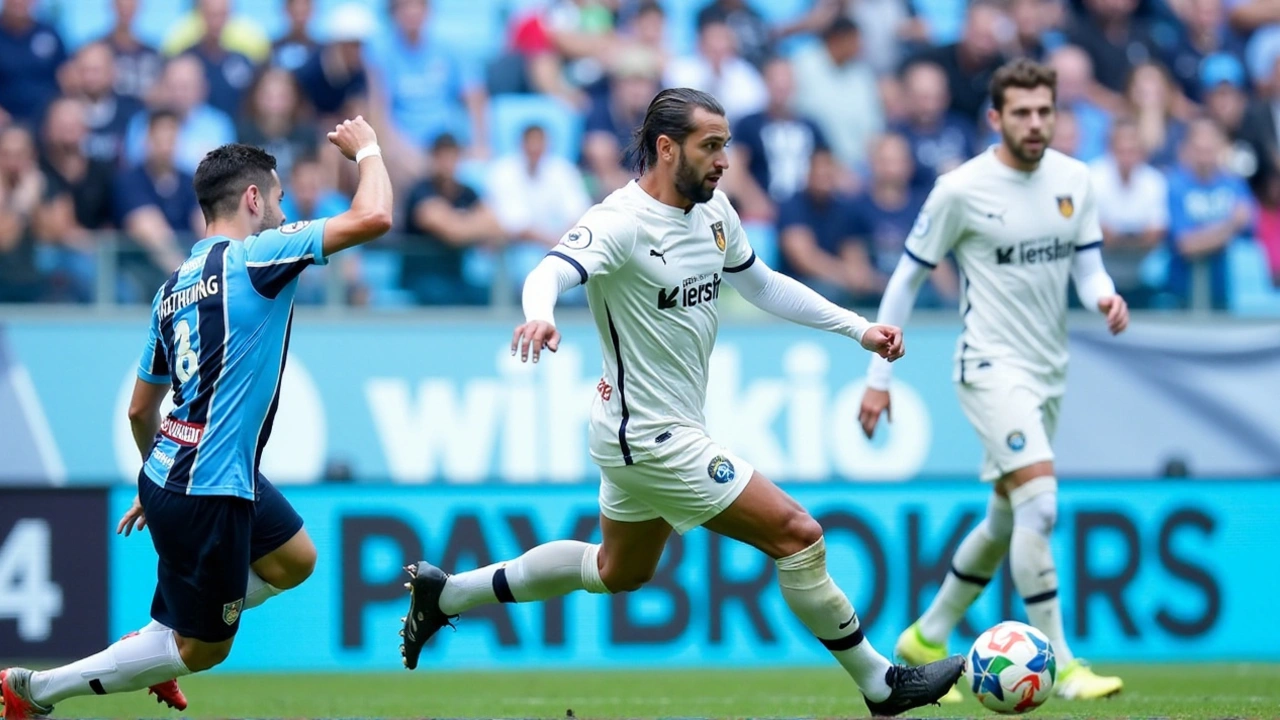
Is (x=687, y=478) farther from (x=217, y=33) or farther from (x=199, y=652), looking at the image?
(x=217, y=33)

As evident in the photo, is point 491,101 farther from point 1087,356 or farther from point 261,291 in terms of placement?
point 261,291

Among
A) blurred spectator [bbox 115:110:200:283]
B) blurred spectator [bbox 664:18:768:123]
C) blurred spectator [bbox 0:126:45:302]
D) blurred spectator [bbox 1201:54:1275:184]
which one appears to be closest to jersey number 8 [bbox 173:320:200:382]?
blurred spectator [bbox 0:126:45:302]

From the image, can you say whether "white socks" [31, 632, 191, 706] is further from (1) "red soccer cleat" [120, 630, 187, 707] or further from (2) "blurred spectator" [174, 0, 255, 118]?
(2) "blurred spectator" [174, 0, 255, 118]

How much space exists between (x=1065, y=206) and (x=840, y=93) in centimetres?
668

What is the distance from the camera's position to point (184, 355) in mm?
6422

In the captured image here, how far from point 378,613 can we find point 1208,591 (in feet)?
18.1

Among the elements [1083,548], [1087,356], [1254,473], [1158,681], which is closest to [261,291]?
[1158,681]

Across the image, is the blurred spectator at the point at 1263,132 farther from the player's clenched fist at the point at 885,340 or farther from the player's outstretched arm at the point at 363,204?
the player's outstretched arm at the point at 363,204

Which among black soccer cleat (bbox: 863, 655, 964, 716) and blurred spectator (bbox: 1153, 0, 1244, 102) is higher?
blurred spectator (bbox: 1153, 0, 1244, 102)

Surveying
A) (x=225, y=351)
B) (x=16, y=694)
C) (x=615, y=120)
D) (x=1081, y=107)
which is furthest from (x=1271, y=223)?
(x=16, y=694)

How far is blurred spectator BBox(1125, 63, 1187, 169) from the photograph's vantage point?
15.0m

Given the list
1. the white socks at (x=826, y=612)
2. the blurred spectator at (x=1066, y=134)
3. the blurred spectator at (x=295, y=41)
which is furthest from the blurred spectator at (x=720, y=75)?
the white socks at (x=826, y=612)

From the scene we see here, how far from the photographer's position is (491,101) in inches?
584

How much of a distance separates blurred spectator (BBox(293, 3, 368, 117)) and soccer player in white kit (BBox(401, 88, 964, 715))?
7381mm
